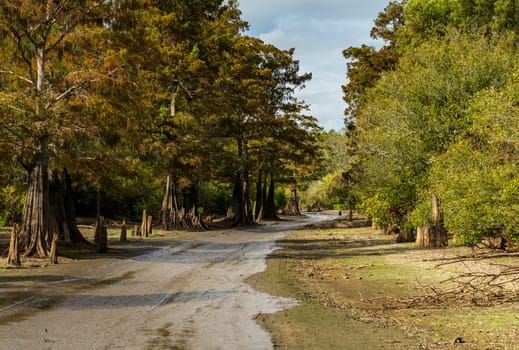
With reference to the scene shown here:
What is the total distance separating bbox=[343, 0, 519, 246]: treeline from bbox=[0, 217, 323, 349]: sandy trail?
655 cm

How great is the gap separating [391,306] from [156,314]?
15.9 ft

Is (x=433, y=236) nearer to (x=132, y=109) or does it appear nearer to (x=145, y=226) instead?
(x=132, y=109)

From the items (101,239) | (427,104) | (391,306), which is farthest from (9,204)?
(391,306)

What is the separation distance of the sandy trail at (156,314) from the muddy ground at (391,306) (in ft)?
2.05

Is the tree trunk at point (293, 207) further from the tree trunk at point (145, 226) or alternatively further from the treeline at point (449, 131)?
the tree trunk at point (145, 226)

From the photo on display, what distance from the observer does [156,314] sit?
11281 mm

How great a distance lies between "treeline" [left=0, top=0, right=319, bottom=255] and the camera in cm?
2111

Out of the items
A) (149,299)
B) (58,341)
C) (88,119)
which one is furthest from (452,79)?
(58,341)

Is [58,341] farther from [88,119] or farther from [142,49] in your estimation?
[142,49]

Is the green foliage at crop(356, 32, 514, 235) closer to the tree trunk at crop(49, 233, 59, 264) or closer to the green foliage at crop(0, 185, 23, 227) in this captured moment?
the tree trunk at crop(49, 233, 59, 264)

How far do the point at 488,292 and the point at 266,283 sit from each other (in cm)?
565

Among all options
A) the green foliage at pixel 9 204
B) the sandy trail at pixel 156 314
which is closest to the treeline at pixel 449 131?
the sandy trail at pixel 156 314

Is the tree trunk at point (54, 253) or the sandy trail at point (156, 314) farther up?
the tree trunk at point (54, 253)

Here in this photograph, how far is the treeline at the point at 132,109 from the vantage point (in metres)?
21.1
